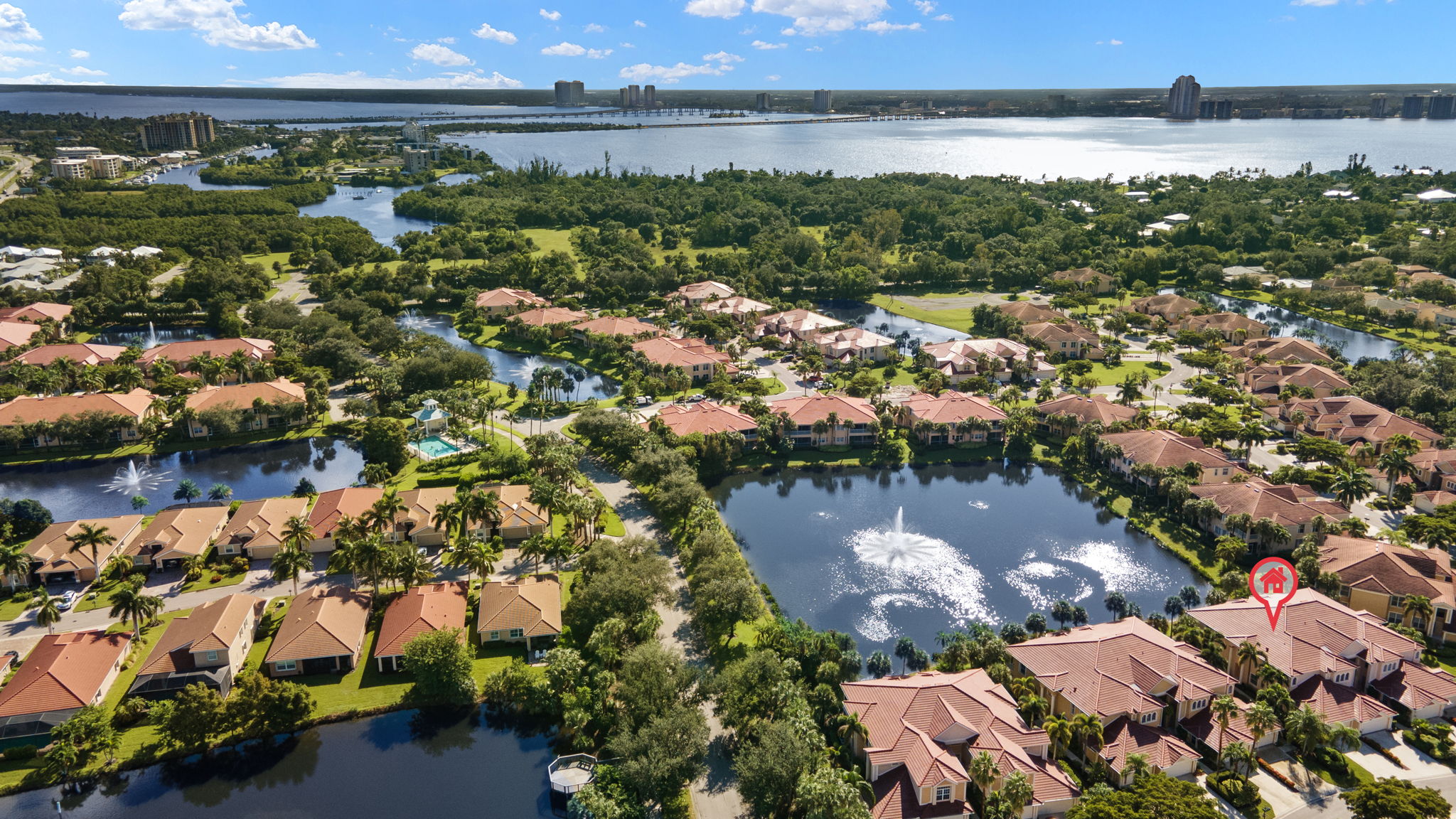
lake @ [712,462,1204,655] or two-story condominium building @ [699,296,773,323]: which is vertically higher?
two-story condominium building @ [699,296,773,323]

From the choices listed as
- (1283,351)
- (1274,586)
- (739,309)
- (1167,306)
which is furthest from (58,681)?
(1167,306)

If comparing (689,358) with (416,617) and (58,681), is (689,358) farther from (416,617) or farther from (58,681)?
(58,681)

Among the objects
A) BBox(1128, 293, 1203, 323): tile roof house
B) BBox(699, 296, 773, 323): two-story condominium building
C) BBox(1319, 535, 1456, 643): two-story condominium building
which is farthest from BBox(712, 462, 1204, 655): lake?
BBox(1128, 293, 1203, 323): tile roof house

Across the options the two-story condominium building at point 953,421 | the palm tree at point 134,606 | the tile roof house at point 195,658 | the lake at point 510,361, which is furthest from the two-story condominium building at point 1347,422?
the palm tree at point 134,606

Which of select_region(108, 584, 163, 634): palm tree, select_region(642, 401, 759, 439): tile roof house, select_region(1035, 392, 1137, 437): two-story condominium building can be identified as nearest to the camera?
select_region(108, 584, 163, 634): palm tree

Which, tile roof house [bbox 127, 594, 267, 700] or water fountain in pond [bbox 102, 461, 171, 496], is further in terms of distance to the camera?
water fountain in pond [bbox 102, 461, 171, 496]

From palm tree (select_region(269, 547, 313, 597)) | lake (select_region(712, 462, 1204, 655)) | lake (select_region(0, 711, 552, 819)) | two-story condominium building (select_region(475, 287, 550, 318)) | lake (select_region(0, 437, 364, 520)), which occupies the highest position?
two-story condominium building (select_region(475, 287, 550, 318))

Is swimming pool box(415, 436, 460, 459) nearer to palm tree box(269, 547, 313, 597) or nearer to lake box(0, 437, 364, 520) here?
lake box(0, 437, 364, 520)
